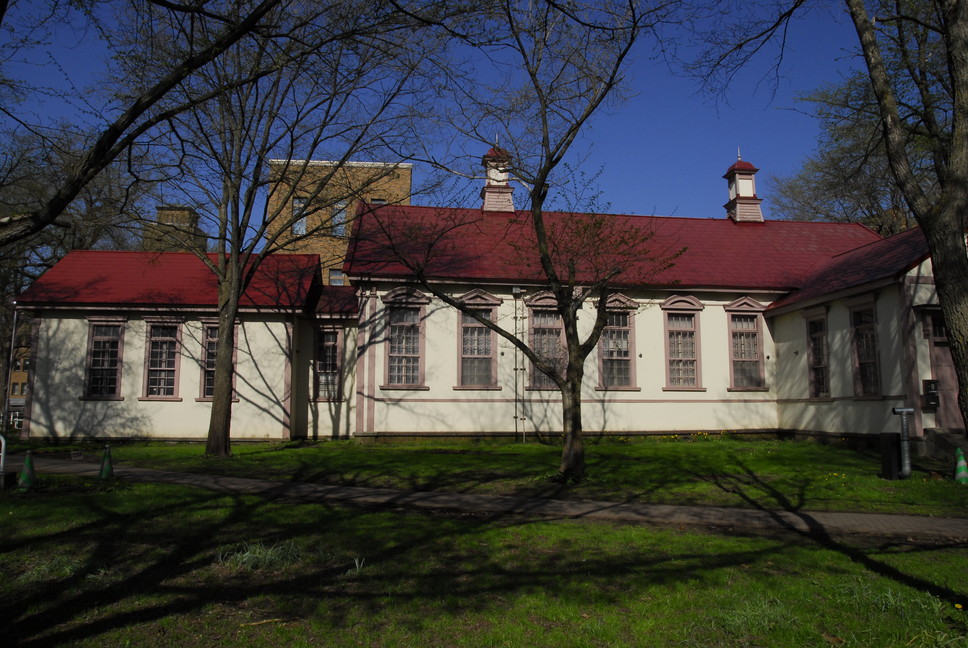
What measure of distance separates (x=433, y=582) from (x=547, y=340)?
14449mm

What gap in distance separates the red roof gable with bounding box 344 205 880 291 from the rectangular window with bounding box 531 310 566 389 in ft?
4.06

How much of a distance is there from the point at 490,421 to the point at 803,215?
26190 millimetres

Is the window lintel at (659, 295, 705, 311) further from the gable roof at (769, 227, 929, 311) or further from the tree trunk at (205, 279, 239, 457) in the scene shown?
the tree trunk at (205, 279, 239, 457)

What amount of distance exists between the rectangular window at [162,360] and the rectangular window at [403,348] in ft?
21.4

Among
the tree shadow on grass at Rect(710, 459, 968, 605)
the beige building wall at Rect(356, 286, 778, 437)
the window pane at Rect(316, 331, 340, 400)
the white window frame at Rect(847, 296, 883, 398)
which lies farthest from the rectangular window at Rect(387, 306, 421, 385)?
the white window frame at Rect(847, 296, 883, 398)

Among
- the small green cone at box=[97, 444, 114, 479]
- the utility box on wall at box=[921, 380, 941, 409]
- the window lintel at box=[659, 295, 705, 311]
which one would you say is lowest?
the small green cone at box=[97, 444, 114, 479]

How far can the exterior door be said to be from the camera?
50.6ft

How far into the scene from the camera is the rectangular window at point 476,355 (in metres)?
19.9

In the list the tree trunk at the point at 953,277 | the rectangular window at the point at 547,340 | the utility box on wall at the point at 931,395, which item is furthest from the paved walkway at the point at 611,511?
the rectangular window at the point at 547,340

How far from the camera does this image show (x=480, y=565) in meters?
7.00

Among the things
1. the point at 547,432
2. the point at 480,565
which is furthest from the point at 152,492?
the point at 547,432

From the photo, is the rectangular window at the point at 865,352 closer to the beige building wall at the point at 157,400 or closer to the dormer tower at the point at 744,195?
the dormer tower at the point at 744,195

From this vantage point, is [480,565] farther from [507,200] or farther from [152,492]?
[507,200]

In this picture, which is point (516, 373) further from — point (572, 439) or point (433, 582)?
point (433, 582)
